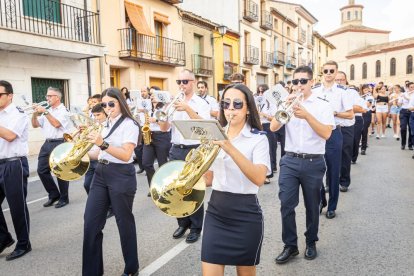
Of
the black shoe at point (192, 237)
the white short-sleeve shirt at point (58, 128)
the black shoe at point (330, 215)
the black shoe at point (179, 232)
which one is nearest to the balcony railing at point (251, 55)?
the white short-sleeve shirt at point (58, 128)

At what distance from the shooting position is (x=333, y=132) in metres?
5.04

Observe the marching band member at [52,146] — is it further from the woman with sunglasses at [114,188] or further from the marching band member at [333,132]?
the marching band member at [333,132]

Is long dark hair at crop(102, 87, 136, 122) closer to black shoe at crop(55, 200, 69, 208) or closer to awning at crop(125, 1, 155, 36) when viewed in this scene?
black shoe at crop(55, 200, 69, 208)

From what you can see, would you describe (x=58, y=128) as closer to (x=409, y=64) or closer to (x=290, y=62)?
(x=290, y=62)

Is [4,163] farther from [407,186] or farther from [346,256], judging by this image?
[407,186]

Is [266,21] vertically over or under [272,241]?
over

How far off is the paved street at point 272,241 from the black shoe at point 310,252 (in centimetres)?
5

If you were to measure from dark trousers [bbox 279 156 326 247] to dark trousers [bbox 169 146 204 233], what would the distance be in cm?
111

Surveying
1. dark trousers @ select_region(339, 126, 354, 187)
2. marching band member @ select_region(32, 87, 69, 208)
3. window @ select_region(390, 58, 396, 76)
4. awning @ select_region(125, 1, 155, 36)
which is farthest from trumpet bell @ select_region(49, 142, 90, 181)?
window @ select_region(390, 58, 396, 76)

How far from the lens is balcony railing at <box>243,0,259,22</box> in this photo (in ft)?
86.0

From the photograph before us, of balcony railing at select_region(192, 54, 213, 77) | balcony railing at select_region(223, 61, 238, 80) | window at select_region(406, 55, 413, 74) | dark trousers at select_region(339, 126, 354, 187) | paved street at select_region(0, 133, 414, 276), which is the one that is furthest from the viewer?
window at select_region(406, 55, 413, 74)

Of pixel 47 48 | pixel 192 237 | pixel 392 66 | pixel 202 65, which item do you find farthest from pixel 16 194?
pixel 392 66

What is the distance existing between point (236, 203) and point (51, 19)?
12.1 meters

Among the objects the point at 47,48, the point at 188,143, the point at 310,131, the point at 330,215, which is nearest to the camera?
the point at 310,131
